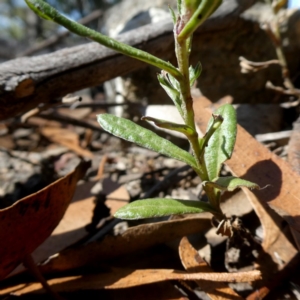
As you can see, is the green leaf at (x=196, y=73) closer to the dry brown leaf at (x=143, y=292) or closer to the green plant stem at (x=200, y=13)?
the green plant stem at (x=200, y=13)

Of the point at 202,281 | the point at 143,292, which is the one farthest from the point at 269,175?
the point at 143,292

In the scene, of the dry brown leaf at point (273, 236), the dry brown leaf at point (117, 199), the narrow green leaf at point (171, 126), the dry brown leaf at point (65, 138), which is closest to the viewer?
the narrow green leaf at point (171, 126)

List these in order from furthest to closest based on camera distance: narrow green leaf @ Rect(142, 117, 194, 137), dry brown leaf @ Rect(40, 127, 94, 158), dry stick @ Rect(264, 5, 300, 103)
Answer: dry brown leaf @ Rect(40, 127, 94, 158), dry stick @ Rect(264, 5, 300, 103), narrow green leaf @ Rect(142, 117, 194, 137)

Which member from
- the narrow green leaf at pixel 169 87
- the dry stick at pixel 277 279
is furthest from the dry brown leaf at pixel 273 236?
the narrow green leaf at pixel 169 87

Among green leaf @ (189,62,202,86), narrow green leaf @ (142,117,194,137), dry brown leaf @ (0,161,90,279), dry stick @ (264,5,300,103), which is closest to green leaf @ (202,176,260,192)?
narrow green leaf @ (142,117,194,137)

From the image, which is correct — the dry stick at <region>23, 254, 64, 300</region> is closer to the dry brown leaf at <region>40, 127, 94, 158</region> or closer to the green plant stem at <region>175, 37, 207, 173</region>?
the green plant stem at <region>175, 37, 207, 173</region>

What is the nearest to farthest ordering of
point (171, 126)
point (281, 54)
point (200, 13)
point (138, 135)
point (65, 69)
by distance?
point (200, 13)
point (171, 126)
point (138, 135)
point (65, 69)
point (281, 54)

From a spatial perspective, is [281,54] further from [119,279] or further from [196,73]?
[119,279]
